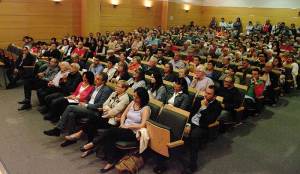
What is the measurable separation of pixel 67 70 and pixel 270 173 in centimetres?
402

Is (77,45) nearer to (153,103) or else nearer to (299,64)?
(153,103)

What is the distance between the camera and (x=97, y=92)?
4840 millimetres

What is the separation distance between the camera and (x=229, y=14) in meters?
17.8

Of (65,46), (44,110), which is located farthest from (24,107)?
(65,46)

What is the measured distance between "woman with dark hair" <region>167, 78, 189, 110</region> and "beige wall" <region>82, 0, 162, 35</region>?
844 cm

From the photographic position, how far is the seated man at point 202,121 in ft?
12.7

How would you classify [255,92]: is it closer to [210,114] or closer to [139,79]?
[210,114]

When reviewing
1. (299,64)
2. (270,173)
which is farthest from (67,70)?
(299,64)

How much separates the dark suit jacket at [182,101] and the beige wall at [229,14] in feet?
40.2

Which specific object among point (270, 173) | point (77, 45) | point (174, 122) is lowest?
point (270, 173)

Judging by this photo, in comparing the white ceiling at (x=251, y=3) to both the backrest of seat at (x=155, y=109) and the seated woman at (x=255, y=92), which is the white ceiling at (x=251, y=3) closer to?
the seated woman at (x=255, y=92)

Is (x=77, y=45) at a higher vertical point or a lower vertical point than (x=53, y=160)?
higher

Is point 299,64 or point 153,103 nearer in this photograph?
point 153,103

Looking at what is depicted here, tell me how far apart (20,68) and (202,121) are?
5261mm
